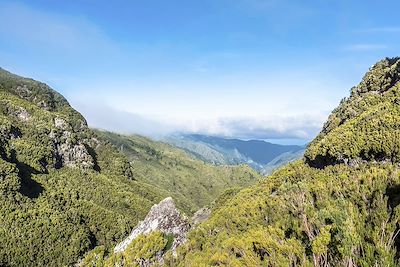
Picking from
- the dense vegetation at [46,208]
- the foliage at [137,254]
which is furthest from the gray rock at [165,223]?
the dense vegetation at [46,208]

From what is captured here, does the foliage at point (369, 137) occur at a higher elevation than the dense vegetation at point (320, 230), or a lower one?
higher

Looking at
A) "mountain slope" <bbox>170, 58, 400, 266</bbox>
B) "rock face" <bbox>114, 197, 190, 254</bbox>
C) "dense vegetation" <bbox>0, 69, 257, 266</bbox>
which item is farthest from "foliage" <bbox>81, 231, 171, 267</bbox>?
"dense vegetation" <bbox>0, 69, 257, 266</bbox>

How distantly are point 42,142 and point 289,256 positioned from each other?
20077 cm

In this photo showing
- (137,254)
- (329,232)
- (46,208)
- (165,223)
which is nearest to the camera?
(329,232)

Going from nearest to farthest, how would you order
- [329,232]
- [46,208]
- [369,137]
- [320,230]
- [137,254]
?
1. [329,232]
2. [320,230]
3. [137,254]
4. [369,137]
5. [46,208]

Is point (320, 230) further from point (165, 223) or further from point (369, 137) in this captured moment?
point (369, 137)

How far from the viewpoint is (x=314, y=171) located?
210 feet

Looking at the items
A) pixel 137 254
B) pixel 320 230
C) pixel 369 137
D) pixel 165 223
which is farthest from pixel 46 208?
pixel 320 230

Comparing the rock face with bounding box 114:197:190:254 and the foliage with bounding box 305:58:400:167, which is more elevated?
the foliage with bounding box 305:58:400:167

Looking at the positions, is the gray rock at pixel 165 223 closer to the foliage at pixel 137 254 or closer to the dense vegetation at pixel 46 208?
the foliage at pixel 137 254

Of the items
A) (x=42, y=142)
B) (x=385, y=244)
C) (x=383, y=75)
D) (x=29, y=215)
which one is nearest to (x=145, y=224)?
(x=385, y=244)

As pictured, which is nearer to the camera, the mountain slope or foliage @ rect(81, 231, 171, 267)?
the mountain slope

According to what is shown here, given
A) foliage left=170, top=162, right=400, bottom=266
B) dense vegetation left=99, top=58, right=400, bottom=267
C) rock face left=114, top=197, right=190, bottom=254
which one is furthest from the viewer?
rock face left=114, top=197, right=190, bottom=254

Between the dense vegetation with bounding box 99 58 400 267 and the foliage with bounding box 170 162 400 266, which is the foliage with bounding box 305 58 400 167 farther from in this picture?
the foliage with bounding box 170 162 400 266
